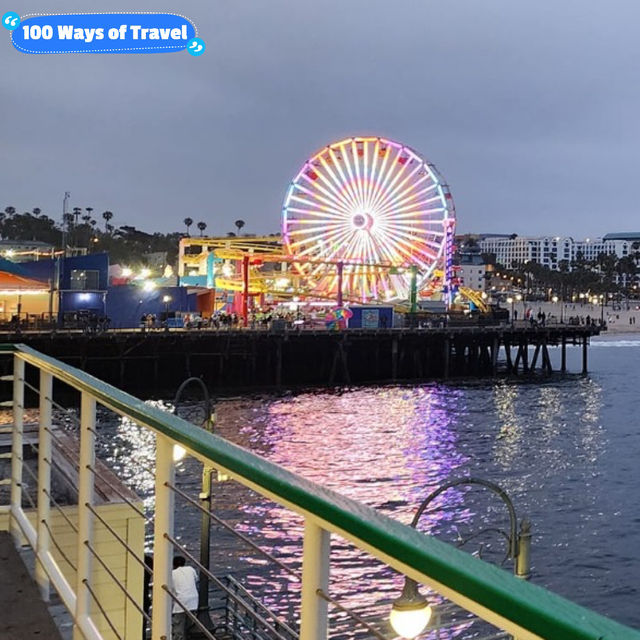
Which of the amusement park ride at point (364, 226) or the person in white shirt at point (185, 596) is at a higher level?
the amusement park ride at point (364, 226)

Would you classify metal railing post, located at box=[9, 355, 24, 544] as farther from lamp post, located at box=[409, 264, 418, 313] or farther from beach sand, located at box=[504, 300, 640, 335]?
beach sand, located at box=[504, 300, 640, 335]

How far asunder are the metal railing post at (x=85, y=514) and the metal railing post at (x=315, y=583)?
170 centimetres

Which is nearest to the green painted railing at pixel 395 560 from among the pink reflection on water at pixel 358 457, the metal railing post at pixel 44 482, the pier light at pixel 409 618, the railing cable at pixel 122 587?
the railing cable at pixel 122 587

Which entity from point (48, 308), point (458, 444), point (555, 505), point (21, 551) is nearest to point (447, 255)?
point (48, 308)

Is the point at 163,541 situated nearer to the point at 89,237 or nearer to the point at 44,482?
the point at 44,482

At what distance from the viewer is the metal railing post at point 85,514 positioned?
3.02 meters

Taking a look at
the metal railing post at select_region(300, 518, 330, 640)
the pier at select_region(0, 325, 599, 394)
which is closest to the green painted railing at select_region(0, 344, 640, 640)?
the metal railing post at select_region(300, 518, 330, 640)

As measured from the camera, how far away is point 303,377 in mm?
50156

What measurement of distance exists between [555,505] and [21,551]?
17.1 m

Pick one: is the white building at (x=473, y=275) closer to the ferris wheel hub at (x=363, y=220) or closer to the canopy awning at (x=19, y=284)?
the ferris wheel hub at (x=363, y=220)

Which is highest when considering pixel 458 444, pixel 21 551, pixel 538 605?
pixel 538 605

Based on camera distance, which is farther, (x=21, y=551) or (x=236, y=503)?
(x=236, y=503)

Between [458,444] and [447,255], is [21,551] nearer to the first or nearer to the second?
[458,444]

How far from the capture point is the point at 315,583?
4.87 feet
